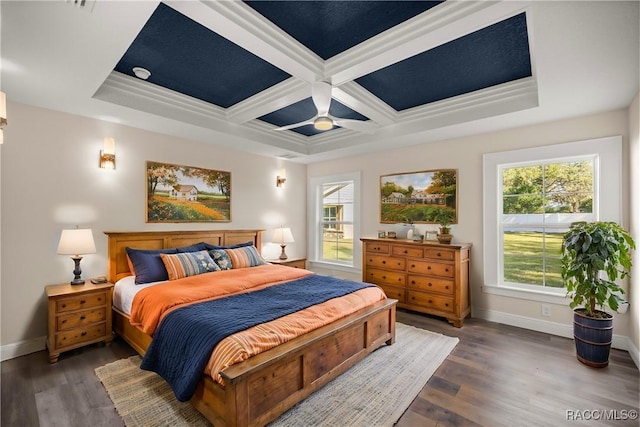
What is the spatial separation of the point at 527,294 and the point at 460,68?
2.82m

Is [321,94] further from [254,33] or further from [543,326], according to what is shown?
[543,326]

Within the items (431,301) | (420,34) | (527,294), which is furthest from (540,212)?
(420,34)

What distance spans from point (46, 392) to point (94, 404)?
19.6 inches

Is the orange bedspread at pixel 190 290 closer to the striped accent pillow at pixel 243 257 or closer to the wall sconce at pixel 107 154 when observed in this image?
the striped accent pillow at pixel 243 257

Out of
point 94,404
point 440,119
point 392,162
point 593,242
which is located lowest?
point 94,404

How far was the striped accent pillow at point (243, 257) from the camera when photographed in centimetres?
401

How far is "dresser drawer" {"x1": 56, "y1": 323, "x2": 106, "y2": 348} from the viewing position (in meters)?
2.85

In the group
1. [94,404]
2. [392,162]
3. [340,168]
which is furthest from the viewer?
[340,168]

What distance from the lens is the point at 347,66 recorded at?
2592mm

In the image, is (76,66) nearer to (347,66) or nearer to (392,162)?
(347,66)

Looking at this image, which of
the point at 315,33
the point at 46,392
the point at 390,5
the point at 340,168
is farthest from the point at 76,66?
the point at 340,168

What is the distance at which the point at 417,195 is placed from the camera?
4.60 metres

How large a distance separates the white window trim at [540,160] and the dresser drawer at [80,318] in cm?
462

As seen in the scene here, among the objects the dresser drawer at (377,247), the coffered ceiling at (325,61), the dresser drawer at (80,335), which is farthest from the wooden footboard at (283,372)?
the coffered ceiling at (325,61)
